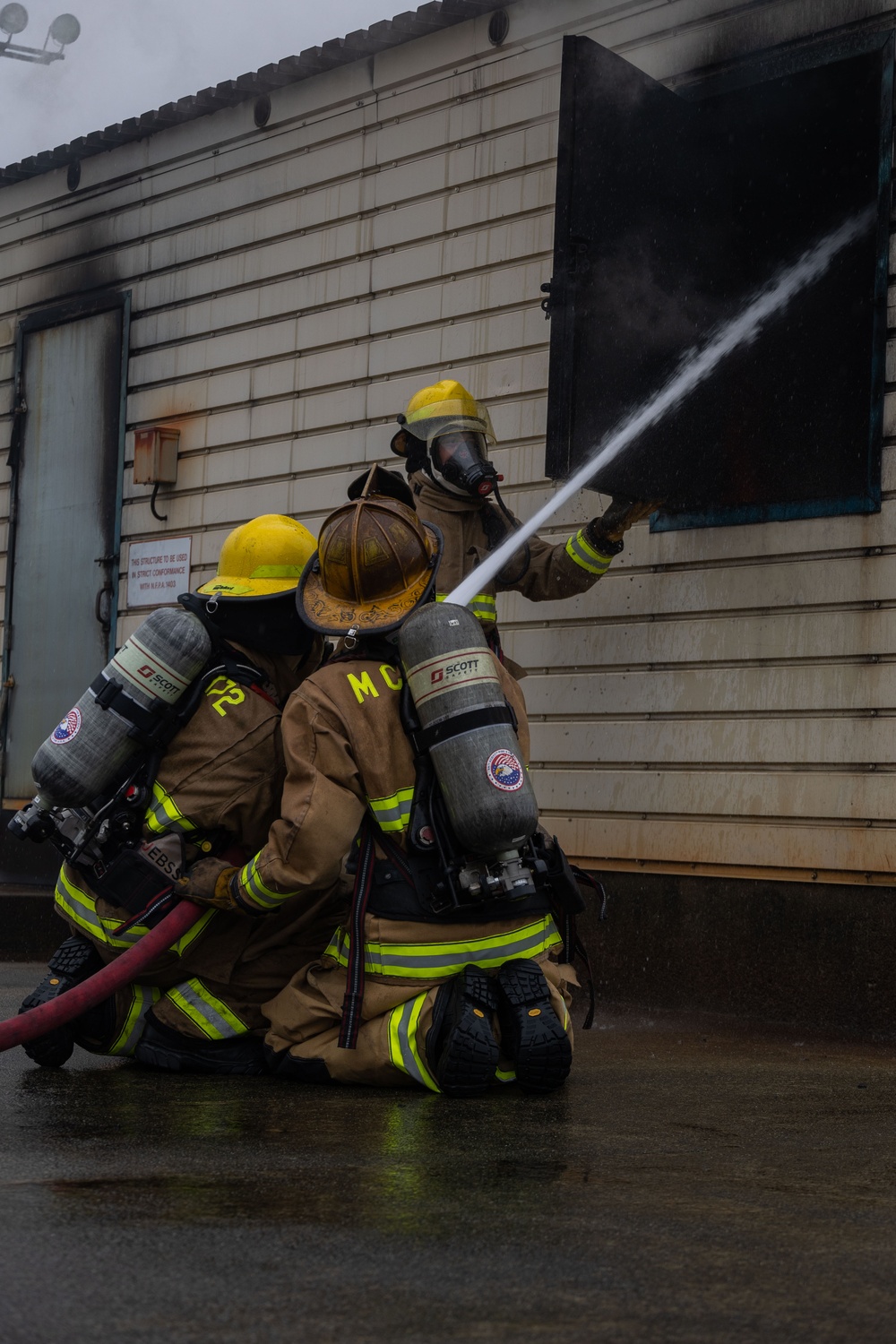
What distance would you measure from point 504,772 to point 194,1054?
4.27ft

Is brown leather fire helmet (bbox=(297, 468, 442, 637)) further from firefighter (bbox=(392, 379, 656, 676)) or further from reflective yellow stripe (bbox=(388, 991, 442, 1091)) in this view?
firefighter (bbox=(392, 379, 656, 676))

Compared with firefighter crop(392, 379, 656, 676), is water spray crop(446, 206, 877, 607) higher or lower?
higher

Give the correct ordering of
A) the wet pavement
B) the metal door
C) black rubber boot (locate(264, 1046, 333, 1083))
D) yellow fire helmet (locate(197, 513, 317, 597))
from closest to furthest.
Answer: the wet pavement
black rubber boot (locate(264, 1046, 333, 1083))
yellow fire helmet (locate(197, 513, 317, 597))
the metal door

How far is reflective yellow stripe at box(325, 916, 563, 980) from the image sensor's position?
4047mm

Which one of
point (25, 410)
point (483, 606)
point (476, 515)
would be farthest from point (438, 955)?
point (25, 410)

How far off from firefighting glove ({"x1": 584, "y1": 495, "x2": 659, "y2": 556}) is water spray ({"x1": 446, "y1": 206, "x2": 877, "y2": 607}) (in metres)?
0.18

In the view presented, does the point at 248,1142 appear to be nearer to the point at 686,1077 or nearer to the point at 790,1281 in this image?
the point at 790,1281

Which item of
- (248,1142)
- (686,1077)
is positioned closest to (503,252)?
(686,1077)

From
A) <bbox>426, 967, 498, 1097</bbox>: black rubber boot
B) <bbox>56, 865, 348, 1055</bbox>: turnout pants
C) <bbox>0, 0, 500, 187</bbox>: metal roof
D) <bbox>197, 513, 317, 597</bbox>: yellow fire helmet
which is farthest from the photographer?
<bbox>0, 0, 500, 187</bbox>: metal roof

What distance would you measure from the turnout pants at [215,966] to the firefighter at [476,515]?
1.94 m

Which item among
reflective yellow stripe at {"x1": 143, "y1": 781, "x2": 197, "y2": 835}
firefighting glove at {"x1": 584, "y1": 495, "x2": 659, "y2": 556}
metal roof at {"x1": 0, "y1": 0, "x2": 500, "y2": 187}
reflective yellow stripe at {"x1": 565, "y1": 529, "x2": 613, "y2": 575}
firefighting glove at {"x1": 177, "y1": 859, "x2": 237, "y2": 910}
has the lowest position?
firefighting glove at {"x1": 177, "y1": 859, "x2": 237, "y2": 910}

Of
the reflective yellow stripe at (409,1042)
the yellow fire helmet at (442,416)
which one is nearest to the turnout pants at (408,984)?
the reflective yellow stripe at (409,1042)

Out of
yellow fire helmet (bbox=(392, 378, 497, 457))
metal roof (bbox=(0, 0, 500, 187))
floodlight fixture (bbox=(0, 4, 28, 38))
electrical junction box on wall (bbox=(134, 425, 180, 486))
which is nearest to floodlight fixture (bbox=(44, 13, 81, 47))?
floodlight fixture (bbox=(0, 4, 28, 38))

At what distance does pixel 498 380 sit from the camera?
294 inches
